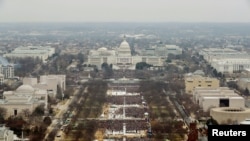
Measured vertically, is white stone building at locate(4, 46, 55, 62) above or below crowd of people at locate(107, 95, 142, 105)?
above

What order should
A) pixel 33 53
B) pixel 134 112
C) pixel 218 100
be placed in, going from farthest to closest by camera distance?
pixel 33 53, pixel 218 100, pixel 134 112

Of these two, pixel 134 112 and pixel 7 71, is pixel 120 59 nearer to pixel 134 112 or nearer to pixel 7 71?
pixel 7 71

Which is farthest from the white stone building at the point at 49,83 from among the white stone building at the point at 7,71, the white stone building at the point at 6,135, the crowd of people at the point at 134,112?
the white stone building at the point at 6,135

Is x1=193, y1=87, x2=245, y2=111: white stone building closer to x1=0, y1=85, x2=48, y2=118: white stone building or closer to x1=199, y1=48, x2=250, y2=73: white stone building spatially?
x1=0, y1=85, x2=48, y2=118: white stone building

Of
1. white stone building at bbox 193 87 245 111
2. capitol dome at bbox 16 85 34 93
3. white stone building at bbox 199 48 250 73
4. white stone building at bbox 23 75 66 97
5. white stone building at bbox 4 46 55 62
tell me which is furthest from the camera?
white stone building at bbox 4 46 55 62

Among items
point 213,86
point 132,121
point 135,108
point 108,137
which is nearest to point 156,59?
point 213,86

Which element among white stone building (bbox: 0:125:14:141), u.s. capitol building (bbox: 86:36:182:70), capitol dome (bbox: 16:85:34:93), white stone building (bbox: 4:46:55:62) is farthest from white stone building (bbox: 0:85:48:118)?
white stone building (bbox: 4:46:55:62)

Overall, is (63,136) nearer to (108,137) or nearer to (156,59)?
(108,137)

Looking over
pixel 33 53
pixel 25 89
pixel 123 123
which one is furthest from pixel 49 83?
pixel 33 53

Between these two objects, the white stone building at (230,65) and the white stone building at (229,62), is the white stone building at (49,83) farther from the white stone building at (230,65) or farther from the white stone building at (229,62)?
the white stone building at (229,62)
